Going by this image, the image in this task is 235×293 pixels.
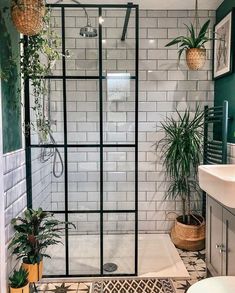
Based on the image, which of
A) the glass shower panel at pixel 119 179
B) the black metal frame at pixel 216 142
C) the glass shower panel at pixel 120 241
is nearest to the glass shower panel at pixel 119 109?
the glass shower panel at pixel 119 179

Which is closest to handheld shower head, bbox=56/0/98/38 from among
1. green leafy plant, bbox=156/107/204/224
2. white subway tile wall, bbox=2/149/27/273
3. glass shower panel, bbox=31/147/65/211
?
glass shower panel, bbox=31/147/65/211

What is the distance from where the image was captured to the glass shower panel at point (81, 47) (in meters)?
2.52

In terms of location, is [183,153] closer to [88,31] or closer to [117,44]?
[117,44]

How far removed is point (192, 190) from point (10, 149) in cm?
223

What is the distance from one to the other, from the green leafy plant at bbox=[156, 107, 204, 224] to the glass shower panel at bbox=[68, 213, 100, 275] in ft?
3.66

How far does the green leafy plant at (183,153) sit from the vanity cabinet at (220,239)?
0.84m

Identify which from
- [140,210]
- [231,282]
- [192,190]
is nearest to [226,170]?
[231,282]

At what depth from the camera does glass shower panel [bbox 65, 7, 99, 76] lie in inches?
99.3

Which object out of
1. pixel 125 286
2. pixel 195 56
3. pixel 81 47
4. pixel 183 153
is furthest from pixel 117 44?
pixel 125 286

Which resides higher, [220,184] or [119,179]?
[220,184]

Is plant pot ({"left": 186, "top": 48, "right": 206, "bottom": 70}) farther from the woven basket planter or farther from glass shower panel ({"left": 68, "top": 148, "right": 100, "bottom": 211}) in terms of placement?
the woven basket planter

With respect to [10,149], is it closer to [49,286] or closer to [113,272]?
[49,286]

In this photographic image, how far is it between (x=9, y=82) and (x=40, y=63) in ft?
1.06

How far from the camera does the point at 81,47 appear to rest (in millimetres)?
2631
